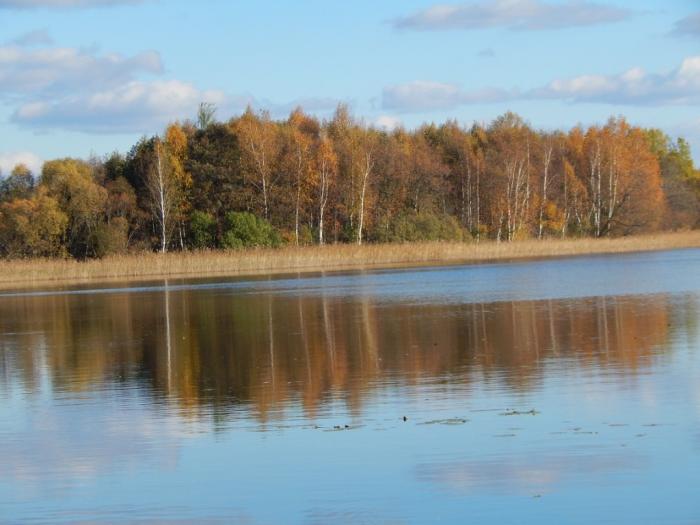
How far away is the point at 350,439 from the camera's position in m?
10.6

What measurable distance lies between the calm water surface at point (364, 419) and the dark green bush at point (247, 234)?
33424 mm

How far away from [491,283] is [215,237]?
30.0 metres

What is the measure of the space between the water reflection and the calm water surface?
0.08m

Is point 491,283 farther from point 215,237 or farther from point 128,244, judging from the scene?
point 128,244

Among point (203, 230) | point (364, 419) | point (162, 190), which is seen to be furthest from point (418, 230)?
point (364, 419)

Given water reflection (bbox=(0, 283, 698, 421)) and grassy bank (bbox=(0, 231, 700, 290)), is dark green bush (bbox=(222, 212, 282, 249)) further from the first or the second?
water reflection (bbox=(0, 283, 698, 421))

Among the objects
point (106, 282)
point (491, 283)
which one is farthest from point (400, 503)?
point (106, 282)

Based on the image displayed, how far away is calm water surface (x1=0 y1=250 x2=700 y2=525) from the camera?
8.45m

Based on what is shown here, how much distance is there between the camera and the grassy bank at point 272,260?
167ft

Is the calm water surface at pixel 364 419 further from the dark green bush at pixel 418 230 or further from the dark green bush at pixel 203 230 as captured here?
the dark green bush at pixel 203 230

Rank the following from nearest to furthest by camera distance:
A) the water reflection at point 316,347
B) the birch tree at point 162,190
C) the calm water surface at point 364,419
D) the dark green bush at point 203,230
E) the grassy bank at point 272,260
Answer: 1. the calm water surface at point 364,419
2. the water reflection at point 316,347
3. the grassy bank at point 272,260
4. the dark green bush at point 203,230
5. the birch tree at point 162,190

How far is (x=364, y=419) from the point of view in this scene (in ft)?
38.1

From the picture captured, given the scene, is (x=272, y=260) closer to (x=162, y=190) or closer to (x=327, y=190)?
(x=162, y=190)

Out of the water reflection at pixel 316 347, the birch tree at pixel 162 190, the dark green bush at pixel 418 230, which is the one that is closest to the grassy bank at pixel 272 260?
the dark green bush at pixel 418 230
